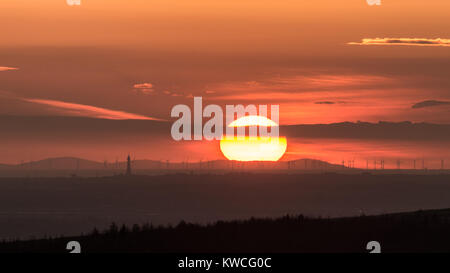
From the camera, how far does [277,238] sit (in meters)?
35.8

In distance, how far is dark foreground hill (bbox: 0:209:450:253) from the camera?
114 ft

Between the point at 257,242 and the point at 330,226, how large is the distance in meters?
4.62

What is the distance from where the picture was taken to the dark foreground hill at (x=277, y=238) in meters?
34.6
